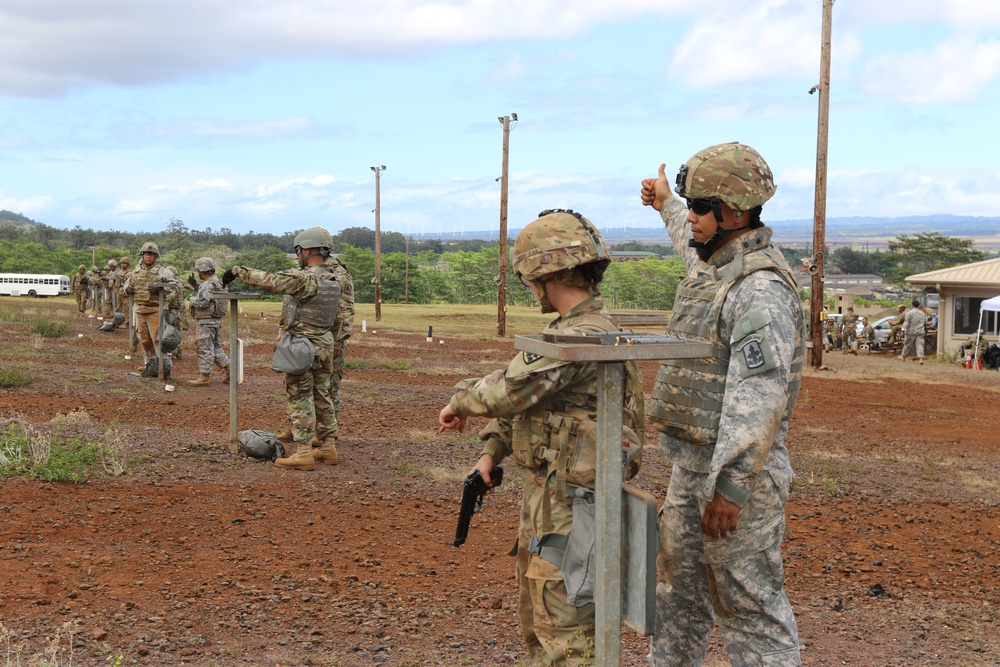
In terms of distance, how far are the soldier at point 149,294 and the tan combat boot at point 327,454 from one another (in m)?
5.93

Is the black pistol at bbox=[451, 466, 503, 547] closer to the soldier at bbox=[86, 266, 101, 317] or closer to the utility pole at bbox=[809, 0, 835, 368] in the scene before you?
the utility pole at bbox=[809, 0, 835, 368]

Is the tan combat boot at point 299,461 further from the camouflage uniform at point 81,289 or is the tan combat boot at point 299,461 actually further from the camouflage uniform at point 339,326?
the camouflage uniform at point 81,289

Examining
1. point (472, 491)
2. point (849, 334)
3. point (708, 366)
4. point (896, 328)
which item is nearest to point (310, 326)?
point (472, 491)

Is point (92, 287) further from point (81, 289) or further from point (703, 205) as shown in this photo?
point (703, 205)

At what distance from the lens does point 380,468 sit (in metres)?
8.88

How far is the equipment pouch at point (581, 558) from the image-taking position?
3.17m

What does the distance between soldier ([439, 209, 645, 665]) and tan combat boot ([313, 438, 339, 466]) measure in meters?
5.51

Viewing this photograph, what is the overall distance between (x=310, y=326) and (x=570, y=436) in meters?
5.62

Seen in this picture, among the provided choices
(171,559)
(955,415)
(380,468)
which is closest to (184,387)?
(380,468)

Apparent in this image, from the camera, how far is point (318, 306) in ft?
28.2

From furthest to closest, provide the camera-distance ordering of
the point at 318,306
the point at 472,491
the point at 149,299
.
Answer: the point at 149,299 → the point at 318,306 → the point at 472,491

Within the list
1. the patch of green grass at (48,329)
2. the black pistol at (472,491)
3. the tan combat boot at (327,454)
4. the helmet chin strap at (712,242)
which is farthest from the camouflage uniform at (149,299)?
the helmet chin strap at (712,242)

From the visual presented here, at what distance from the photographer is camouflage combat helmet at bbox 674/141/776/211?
11.2 ft

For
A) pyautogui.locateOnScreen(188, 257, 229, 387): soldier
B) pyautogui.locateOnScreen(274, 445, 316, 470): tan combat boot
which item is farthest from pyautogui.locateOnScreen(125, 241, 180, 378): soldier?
→ pyautogui.locateOnScreen(274, 445, 316, 470): tan combat boot
